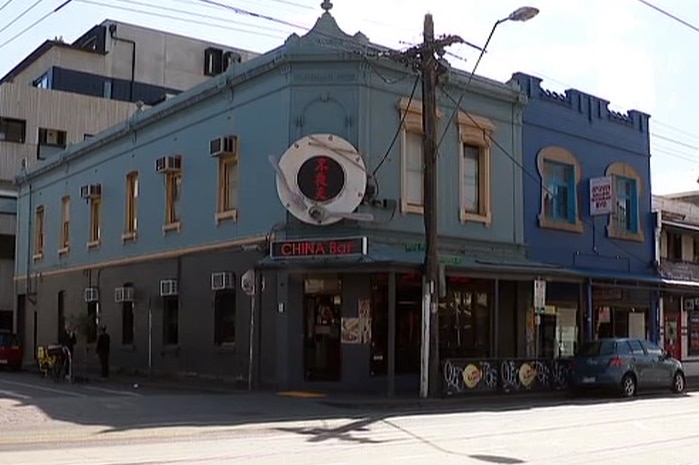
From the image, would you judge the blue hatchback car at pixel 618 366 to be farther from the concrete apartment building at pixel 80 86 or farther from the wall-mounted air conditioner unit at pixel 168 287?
the concrete apartment building at pixel 80 86

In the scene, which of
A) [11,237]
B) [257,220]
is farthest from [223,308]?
[11,237]

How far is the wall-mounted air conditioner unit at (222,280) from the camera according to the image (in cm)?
2530

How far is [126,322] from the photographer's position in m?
31.1

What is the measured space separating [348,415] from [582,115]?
16468mm

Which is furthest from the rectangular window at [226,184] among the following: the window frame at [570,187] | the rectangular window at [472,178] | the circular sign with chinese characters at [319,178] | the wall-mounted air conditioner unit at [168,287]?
the window frame at [570,187]

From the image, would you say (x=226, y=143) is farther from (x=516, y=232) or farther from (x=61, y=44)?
(x=61, y=44)

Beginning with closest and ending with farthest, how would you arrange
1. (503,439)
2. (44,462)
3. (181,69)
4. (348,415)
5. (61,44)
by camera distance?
(44,462) < (503,439) < (348,415) < (61,44) < (181,69)

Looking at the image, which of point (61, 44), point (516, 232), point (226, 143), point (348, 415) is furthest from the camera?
point (61, 44)

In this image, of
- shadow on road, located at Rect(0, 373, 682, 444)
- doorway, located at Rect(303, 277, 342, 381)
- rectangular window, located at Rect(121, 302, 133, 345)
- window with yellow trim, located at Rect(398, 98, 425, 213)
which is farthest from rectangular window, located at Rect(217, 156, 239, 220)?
rectangular window, located at Rect(121, 302, 133, 345)

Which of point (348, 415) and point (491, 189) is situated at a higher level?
point (491, 189)

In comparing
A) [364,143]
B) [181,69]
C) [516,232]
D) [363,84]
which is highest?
[181,69]

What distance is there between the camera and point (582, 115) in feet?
101

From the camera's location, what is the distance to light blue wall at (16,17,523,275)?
78.3 ft

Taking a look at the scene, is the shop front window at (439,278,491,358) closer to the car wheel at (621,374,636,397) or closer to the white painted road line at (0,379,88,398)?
the car wheel at (621,374,636,397)
